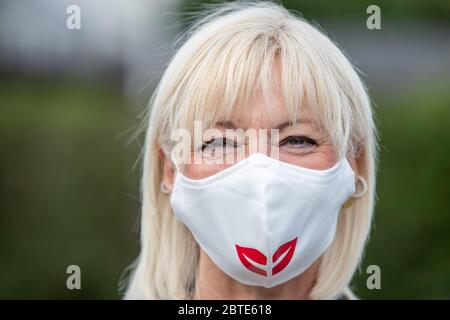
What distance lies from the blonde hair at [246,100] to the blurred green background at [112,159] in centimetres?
214

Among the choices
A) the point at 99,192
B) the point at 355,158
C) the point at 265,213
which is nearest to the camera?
the point at 265,213

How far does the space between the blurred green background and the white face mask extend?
2455 mm

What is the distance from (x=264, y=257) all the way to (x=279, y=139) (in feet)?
1.10

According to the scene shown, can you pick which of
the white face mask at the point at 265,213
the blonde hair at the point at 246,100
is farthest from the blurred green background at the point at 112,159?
the white face mask at the point at 265,213

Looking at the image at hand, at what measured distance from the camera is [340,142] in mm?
1886

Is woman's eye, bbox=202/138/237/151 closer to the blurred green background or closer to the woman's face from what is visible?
the woman's face

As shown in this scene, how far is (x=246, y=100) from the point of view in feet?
5.95

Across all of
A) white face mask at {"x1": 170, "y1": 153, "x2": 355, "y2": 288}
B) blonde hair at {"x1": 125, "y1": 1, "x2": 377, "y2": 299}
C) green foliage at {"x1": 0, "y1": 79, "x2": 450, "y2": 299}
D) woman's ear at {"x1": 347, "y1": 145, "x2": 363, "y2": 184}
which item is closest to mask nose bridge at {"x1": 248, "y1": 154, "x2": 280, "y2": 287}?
white face mask at {"x1": 170, "y1": 153, "x2": 355, "y2": 288}

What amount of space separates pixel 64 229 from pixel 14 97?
3.46 feet

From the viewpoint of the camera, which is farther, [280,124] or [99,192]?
[99,192]

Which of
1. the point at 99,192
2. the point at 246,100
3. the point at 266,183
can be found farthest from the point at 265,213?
the point at 99,192

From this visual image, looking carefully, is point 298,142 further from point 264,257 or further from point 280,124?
point 264,257

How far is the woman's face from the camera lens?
5.90 ft
